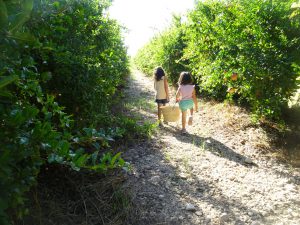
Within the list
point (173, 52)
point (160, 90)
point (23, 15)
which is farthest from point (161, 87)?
point (23, 15)

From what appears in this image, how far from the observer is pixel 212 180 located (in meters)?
4.68

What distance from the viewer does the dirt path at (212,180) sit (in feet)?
12.4

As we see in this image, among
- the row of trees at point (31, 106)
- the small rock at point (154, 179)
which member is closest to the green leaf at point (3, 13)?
the row of trees at point (31, 106)

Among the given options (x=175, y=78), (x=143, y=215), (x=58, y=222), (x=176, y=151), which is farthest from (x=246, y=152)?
(x=175, y=78)

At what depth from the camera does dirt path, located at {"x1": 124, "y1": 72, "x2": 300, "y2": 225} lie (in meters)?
3.77

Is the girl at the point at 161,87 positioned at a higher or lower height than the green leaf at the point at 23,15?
lower

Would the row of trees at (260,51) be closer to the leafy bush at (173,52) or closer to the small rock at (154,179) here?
the small rock at (154,179)

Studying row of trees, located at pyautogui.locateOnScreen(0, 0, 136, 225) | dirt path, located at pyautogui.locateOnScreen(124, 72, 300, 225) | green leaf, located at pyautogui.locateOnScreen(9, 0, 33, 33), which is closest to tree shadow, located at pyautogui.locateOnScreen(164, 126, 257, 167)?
dirt path, located at pyautogui.locateOnScreen(124, 72, 300, 225)

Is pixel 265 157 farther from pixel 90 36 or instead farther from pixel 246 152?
pixel 90 36

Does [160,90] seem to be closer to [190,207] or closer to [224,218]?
[190,207]

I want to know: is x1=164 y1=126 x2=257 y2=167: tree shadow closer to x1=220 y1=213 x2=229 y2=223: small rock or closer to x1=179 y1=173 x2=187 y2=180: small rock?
x1=179 y1=173 x2=187 y2=180: small rock

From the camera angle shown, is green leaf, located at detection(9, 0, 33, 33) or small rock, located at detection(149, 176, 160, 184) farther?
small rock, located at detection(149, 176, 160, 184)

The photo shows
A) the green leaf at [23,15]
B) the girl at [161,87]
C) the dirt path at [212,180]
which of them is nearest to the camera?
the green leaf at [23,15]

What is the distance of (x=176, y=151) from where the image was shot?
18.6 ft
